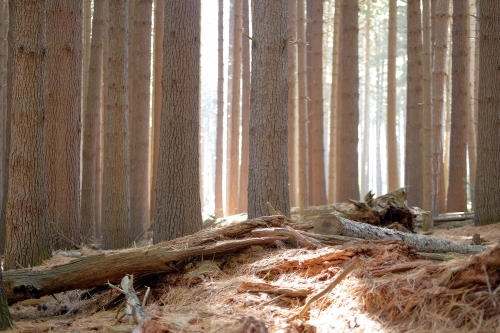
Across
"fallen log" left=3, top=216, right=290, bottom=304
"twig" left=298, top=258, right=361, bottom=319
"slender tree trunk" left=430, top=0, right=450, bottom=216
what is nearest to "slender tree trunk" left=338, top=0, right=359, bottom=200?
"slender tree trunk" left=430, top=0, right=450, bottom=216

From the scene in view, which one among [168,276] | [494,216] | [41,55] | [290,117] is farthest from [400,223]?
[290,117]

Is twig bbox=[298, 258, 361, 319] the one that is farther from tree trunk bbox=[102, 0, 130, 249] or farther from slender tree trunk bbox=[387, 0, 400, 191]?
slender tree trunk bbox=[387, 0, 400, 191]

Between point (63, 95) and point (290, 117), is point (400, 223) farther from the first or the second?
point (290, 117)

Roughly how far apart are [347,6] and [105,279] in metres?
10.1

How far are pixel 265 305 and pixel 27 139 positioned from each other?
4.35 m

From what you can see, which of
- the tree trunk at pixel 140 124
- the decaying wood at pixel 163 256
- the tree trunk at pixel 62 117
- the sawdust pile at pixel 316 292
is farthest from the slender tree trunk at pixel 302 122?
the sawdust pile at pixel 316 292

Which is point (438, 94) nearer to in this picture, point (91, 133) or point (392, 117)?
point (91, 133)

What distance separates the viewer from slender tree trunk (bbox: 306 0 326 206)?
17016mm

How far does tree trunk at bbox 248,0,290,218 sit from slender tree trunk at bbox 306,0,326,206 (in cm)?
901

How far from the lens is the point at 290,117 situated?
698 inches

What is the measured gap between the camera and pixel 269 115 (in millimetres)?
7988

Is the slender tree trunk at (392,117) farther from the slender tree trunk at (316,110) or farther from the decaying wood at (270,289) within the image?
the decaying wood at (270,289)

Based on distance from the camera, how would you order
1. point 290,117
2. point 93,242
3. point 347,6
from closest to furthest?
point 93,242 → point 347,6 → point 290,117

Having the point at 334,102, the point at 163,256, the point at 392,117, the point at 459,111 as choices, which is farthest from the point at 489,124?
the point at 334,102
